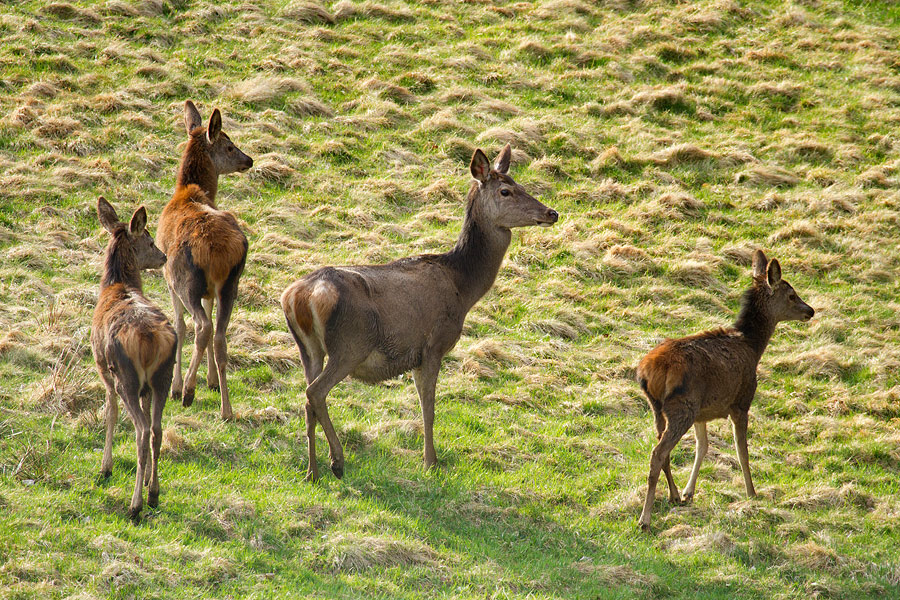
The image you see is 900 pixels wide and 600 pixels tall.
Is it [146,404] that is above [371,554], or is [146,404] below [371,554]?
above

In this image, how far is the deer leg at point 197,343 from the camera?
9.10m

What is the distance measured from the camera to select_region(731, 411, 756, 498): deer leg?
358 inches

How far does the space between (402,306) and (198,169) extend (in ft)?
12.1

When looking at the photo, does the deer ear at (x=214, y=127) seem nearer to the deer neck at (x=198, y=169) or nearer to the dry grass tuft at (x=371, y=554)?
the deer neck at (x=198, y=169)

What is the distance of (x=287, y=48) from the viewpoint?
1969 cm

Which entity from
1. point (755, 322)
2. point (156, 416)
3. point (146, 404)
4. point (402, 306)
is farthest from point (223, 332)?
point (755, 322)

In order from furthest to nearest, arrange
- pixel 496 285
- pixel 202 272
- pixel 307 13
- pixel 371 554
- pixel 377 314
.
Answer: pixel 307 13 < pixel 496 285 < pixel 202 272 < pixel 377 314 < pixel 371 554

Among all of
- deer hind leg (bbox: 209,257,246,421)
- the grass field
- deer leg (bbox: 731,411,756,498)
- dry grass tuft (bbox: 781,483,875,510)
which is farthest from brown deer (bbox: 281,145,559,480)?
dry grass tuft (bbox: 781,483,875,510)

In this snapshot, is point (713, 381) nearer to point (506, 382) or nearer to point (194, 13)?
point (506, 382)

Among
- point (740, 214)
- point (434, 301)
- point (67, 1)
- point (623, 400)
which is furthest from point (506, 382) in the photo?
point (67, 1)

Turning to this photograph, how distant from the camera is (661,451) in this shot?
834cm

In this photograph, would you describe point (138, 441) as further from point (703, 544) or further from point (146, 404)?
point (703, 544)

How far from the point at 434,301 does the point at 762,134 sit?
1199cm

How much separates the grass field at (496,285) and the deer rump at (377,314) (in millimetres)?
1048
